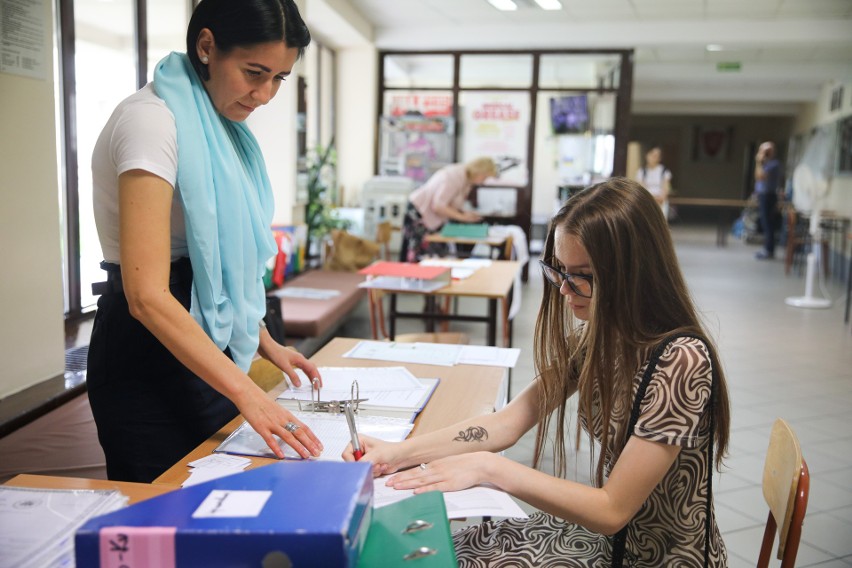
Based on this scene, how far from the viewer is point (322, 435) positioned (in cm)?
155

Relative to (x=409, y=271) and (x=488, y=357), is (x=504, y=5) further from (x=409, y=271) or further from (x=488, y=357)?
(x=488, y=357)

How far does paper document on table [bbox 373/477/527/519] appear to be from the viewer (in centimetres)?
122

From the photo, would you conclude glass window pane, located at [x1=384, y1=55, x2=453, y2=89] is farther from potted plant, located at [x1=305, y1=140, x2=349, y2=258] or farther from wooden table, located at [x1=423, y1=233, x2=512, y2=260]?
wooden table, located at [x1=423, y1=233, x2=512, y2=260]

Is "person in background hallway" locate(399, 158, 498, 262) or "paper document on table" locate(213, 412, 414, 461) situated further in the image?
"person in background hallway" locate(399, 158, 498, 262)

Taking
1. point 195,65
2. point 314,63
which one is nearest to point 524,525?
point 195,65

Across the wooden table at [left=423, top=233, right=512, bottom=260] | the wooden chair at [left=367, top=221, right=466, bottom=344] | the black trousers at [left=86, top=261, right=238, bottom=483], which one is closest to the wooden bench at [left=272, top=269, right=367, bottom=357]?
the wooden chair at [left=367, top=221, right=466, bottom=344]

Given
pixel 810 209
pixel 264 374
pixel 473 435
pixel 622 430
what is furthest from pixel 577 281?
pixel 810 209

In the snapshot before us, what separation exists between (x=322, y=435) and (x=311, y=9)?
6.35 m

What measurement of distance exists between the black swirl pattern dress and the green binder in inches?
19.2

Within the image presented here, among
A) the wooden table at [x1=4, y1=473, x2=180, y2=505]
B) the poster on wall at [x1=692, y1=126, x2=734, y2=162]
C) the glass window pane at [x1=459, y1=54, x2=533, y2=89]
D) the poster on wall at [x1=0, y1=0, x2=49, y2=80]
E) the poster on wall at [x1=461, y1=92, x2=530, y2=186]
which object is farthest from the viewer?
the poster on wall at [x1=692, y1=126, x2=734, y2=162]

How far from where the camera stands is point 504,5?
7.89 metres

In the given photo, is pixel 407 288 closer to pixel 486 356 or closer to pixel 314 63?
pixel 486 356

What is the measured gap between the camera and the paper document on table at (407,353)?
2.26 meters

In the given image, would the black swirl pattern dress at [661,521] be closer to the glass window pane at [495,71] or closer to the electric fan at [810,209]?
the electric fan at [810,209]
